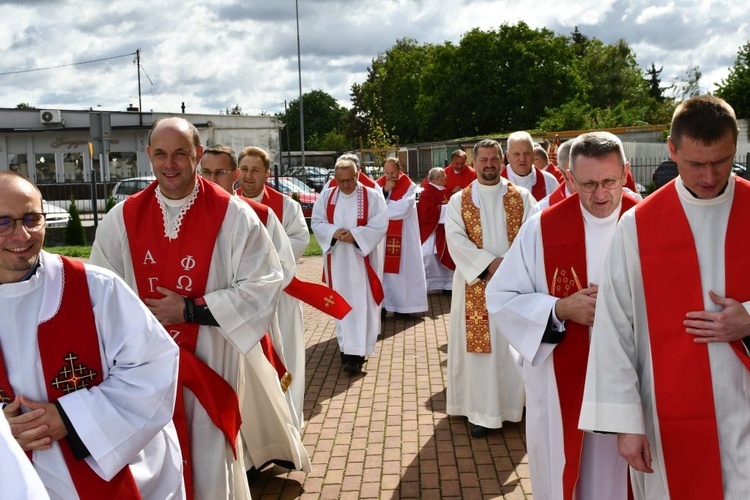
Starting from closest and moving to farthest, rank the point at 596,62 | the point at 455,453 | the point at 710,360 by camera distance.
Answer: the point at 710,360, the point at 455,453, the point at 596,62

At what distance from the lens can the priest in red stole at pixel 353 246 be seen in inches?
337

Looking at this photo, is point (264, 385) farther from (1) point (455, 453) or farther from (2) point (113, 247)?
(1) point (455, 453)

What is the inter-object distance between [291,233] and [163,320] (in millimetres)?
3109

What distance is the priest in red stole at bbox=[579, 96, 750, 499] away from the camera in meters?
2.99

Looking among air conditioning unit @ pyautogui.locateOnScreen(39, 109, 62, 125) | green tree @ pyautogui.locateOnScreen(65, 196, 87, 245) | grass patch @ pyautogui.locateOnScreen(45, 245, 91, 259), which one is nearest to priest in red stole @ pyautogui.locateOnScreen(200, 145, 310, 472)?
grass patch @ pyautogui.locateOnScreen(45, 245, 91, 259)

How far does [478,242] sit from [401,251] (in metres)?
5.29

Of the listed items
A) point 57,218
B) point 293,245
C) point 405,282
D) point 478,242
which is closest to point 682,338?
point 478,242

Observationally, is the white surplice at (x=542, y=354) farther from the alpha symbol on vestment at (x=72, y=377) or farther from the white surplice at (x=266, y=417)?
the alpha symbol on vestment at (x=72, y=377)

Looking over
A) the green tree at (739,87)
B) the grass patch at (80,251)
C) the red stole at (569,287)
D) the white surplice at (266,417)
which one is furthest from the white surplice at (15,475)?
the green tree at (739,87)

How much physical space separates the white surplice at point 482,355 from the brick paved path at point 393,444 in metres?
0.19

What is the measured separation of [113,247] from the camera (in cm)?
414

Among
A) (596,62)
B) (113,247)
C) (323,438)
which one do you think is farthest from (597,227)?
(596,62)

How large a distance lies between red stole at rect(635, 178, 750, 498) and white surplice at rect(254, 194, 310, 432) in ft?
10.9

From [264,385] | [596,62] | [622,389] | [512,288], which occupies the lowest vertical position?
[264,385]
